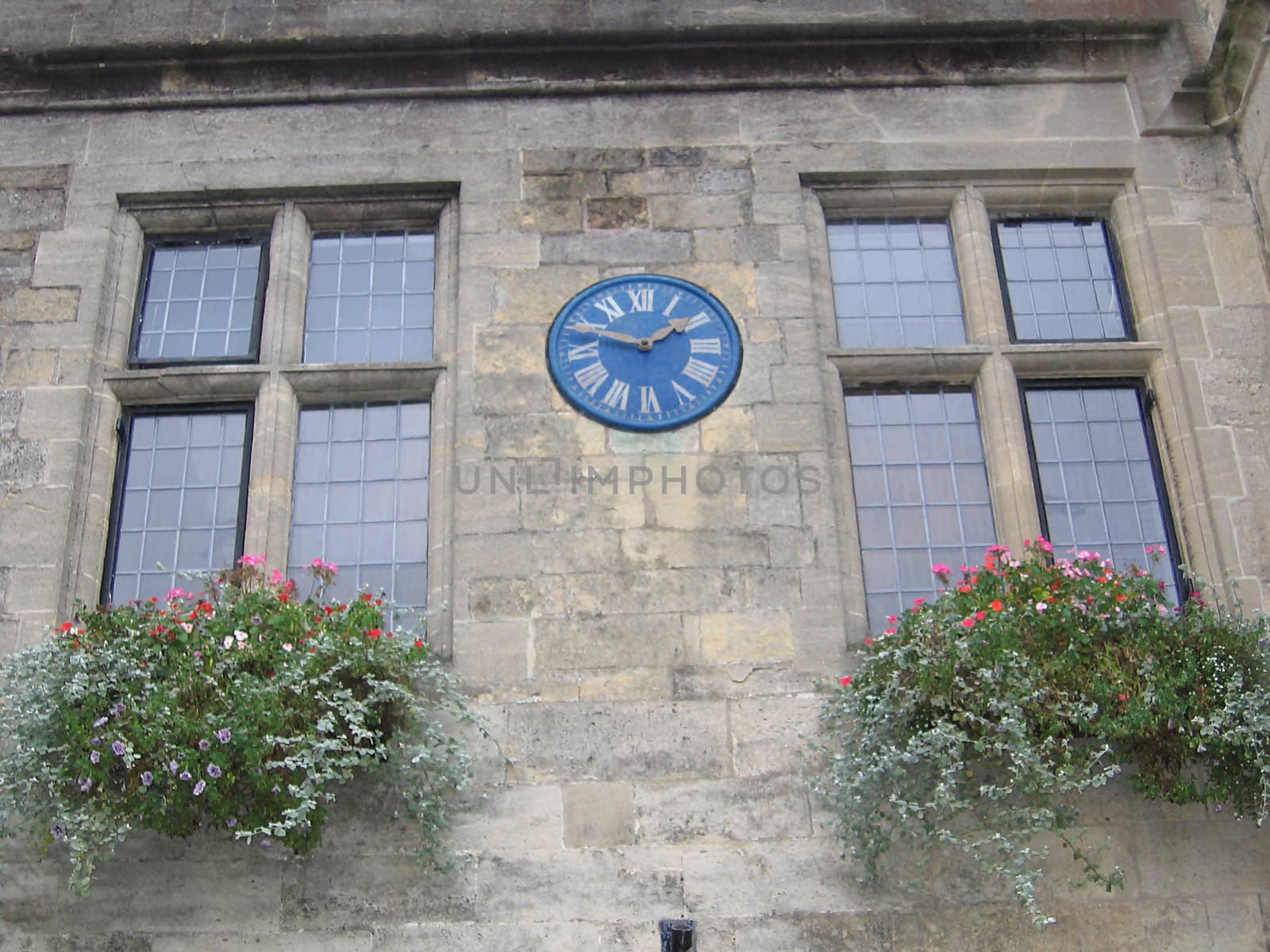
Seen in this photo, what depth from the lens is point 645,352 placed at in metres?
7.29

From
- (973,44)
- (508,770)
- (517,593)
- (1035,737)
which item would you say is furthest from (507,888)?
(973,44)

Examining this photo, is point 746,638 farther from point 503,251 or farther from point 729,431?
point 503,251

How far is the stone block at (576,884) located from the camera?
19.8ft

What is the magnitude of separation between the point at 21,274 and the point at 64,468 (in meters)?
1.12

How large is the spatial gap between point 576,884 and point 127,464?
284cm

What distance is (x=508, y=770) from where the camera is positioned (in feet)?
20.7

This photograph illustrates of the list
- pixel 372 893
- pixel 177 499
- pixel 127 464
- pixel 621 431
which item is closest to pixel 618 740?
pixel 372 893

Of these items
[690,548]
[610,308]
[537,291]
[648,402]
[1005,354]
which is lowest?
[690,548]

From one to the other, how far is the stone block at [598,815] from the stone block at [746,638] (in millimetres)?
663

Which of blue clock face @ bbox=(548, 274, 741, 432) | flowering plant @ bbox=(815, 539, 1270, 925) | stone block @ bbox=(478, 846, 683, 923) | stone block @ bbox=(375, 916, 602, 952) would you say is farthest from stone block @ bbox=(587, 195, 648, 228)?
stone block @ bbox=(375, 916, 602, 952)

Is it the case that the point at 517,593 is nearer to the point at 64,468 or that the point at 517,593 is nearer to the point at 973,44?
the point at 64,468

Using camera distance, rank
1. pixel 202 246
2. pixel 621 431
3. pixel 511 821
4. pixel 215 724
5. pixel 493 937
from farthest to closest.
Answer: pixel 202 246, pixel 621 431, pixel 511 821, pixel 493 937, pixel 215 724

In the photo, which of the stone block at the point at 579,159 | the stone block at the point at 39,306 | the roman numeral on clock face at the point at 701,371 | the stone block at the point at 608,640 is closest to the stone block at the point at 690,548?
the stone block at the point at 608,640

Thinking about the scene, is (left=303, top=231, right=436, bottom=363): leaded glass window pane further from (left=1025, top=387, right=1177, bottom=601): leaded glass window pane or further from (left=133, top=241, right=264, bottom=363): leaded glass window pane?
(left=1025, top=387, right=1177, bottom=601): leaded glass window pane
